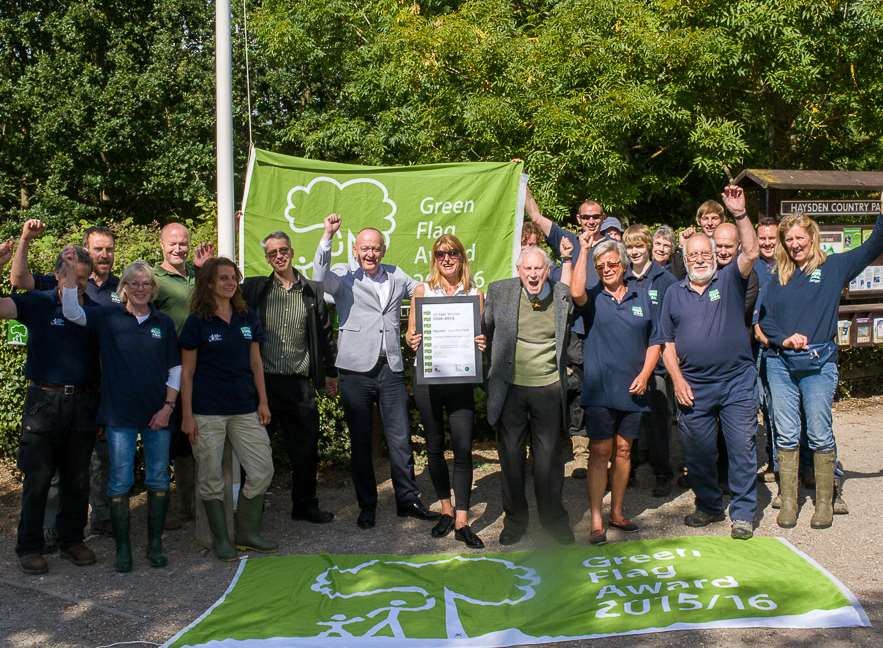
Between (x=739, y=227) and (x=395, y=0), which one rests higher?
(x=395, y=0)

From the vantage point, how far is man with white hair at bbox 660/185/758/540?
20.8 ft

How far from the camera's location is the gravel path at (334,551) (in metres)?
4.91

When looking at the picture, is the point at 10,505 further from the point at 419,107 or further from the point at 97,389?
the point at 419,107

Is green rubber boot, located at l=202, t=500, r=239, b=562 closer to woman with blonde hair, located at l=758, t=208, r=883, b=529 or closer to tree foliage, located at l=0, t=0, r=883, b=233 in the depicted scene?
woman with blonde hair, located at l=758, t=208, r=883, b=529

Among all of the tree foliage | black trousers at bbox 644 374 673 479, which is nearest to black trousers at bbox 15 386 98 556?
black trousers at bbox 644 374 673 479

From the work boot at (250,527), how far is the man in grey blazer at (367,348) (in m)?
0.75

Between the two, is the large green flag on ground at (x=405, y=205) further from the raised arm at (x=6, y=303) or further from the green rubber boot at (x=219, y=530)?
the raised arm at (x=6, y=303)

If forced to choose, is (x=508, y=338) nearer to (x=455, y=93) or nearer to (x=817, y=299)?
(x=817, y=299)

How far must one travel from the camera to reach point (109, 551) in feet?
20.6

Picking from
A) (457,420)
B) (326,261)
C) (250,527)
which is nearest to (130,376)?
(250,527)

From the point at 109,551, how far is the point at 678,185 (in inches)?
463

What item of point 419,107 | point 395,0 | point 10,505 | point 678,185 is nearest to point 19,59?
point 395,0

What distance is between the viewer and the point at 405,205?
26.6 ft

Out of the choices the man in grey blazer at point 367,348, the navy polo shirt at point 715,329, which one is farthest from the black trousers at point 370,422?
the navy polo shirt at point 715,329
